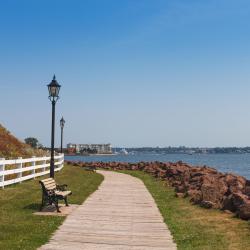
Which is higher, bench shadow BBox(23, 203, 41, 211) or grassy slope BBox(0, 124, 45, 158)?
grassy slope BBox(0, 124, 45, 158)

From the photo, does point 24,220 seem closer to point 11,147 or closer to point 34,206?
point 34,206

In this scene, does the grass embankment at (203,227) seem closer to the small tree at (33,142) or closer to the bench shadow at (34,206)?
the bench shadow at (34,206)

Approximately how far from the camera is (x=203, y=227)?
12805 millimetres

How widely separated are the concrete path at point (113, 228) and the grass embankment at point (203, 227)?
30 centimetres

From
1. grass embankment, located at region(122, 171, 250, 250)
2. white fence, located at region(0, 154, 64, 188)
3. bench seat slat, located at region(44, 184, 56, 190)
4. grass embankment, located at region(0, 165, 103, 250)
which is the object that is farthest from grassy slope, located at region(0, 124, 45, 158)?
grass embankment, located at region(122, 171, 250, 250)

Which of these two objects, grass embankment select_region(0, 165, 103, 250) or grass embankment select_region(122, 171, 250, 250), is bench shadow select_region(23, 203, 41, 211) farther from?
grass embankment select_region(122, 171, 250, 250)

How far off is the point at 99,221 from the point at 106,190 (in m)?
9.49

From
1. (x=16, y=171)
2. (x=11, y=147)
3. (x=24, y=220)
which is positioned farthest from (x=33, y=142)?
(x=24, y=220)

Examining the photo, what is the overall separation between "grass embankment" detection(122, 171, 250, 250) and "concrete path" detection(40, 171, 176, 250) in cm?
30

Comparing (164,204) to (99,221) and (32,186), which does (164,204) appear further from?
(32,186)

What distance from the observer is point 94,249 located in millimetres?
9414

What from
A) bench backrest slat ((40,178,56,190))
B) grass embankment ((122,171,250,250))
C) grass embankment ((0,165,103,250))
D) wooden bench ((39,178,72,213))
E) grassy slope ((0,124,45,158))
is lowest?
grass embankment ((122,171,250,250))

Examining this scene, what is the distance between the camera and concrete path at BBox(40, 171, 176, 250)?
9937mm

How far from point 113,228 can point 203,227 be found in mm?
2441
